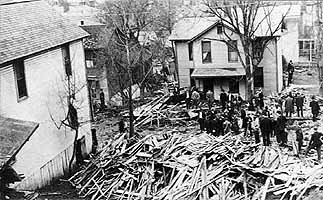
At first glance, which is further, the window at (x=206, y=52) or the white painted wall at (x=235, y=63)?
the window at (x=206, y=52)

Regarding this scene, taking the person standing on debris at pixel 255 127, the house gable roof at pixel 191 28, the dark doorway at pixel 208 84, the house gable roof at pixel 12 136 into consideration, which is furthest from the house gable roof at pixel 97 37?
the house gable roof at pixel 12 136

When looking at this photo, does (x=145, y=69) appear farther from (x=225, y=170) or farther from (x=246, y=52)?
(x=225, y=170)

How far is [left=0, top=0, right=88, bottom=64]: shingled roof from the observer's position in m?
21.7

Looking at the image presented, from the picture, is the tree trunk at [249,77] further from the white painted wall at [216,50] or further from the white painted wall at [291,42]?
the white painted wall at [291,42]

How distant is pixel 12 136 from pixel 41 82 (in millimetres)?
8496

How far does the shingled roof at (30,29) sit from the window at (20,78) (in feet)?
2.26

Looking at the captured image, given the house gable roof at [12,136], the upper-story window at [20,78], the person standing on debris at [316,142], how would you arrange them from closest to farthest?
the house gable roof at [12,136]
the person standing on debris at [316,142]
the upper-story window at [20,78]

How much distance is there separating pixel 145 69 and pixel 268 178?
29.8 metres

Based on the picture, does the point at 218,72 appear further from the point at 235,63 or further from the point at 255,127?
the point at 255,127

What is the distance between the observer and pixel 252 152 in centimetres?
2216

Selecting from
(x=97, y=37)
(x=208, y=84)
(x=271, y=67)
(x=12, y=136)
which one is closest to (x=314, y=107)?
(x=271, y=67)

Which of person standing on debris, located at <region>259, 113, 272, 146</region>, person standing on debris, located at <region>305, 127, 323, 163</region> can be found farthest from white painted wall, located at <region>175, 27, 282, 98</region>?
person standing on debris, located at <region>305, 127, 323, 163</region>

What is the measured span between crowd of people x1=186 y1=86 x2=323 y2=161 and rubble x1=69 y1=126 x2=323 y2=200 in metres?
0.71

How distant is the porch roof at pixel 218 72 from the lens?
37.9 meters
